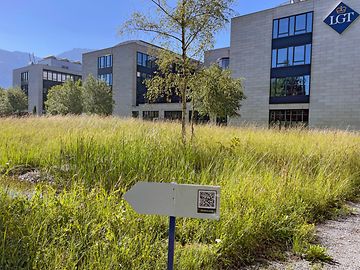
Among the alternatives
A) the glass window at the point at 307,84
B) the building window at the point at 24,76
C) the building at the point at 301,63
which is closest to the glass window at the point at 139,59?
the building at the point at 301,63

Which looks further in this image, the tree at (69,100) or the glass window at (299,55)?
the tree at (69,100)

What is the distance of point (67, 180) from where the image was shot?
13.6 ft

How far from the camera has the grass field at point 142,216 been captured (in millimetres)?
2377

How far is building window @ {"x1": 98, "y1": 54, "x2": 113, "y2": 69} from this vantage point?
53438mm

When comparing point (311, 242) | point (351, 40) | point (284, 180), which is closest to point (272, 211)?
point (311, 242)

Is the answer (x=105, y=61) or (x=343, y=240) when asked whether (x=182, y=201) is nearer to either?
(x=343, y=240)

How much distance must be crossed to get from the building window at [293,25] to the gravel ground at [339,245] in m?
33.9

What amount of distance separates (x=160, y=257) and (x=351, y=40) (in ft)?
116

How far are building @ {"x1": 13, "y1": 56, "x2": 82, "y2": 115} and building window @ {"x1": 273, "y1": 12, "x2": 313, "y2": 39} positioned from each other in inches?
1787

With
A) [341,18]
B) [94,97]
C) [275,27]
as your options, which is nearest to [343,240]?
[341,18]

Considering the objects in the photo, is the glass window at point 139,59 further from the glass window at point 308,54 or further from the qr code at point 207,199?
the qr code at point 207,199

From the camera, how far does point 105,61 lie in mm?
54281

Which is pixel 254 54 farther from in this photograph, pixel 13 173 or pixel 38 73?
pixel 38 73

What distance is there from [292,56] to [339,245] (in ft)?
114
